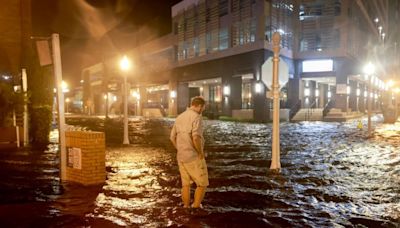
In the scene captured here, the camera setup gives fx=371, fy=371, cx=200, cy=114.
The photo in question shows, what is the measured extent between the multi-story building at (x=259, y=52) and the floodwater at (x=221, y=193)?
22.6 metres

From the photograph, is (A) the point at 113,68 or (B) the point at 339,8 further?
(A) the point at 113,68

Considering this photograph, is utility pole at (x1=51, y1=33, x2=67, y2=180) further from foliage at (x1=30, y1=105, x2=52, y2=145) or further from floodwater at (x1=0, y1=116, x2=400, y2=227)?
foliage at (x1=30, y1=105, x2=52, y2=145)

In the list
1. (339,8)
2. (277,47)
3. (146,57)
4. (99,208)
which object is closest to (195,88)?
(146,57)

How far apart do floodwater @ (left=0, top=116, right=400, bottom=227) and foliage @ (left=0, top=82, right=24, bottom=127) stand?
333 centimetres

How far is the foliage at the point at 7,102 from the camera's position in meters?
14.5

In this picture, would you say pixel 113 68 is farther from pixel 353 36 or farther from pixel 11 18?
pixel 11 18

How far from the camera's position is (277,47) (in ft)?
31.8

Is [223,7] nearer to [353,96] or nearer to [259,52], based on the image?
[259,52]

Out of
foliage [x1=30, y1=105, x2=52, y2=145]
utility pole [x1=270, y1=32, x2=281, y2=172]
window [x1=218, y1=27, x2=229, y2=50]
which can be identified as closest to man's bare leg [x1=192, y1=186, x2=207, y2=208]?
utility pole [x1=270, y1=32, x2=281, y2=172]

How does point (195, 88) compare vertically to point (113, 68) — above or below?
below

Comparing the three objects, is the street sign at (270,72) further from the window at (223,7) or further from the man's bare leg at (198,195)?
the window at (223,7)

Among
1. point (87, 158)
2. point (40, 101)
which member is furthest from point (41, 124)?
point (87, 158)

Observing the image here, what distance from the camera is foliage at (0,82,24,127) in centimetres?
1450

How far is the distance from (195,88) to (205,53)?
311 inches
